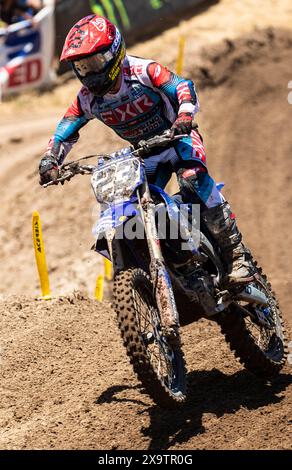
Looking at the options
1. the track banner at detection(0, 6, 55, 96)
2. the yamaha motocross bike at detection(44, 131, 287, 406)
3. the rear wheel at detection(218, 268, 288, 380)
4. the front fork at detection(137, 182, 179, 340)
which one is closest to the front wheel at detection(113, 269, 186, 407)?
the yamaha motocross bike at detection(44, 131, 287, 406)

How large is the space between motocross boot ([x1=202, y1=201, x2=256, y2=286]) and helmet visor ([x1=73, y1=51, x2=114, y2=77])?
53.1 inches

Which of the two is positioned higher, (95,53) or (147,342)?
(95,53)

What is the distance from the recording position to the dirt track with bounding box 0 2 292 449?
572 centimetres

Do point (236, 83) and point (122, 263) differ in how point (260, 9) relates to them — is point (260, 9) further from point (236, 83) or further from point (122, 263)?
point (122, 263)

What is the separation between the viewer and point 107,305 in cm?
835

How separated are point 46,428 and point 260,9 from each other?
15717 millimetres

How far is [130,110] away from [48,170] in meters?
0.78

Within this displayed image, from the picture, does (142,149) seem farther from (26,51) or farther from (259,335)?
(26,51)

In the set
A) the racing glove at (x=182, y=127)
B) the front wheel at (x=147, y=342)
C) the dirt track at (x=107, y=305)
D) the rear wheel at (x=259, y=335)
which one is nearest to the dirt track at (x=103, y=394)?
the dirt track at (x=107, y=305)

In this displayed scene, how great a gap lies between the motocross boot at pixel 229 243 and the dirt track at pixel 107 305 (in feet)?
2.99

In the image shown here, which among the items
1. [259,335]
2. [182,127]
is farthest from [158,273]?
[259,335]

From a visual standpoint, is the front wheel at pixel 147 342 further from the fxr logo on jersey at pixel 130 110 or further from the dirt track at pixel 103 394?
the fxr logo on jersey at pixel 130 110

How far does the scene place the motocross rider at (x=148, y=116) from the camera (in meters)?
5.79

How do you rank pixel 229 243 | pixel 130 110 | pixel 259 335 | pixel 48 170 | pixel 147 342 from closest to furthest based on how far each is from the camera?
pixel 147 342, pixel 48 170, pixel 130 110, pixel 229 243, pixel 259 335
